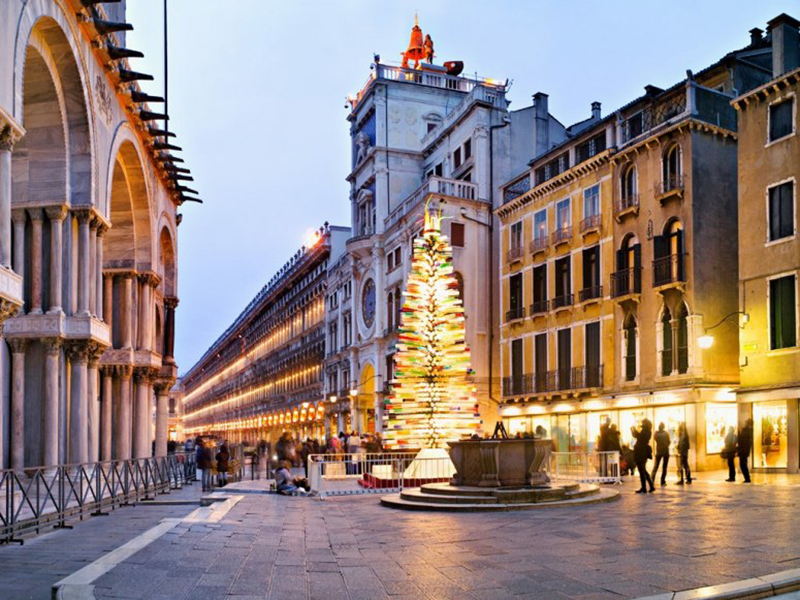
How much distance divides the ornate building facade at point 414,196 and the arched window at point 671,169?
13276 mm

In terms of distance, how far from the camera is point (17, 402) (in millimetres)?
20734

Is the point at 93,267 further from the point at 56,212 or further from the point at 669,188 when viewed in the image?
the point at 669,188

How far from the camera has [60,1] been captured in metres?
19.8

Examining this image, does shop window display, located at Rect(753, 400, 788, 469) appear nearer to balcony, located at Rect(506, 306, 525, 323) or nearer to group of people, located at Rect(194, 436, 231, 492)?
balcony, located at Rect(506, 306, 525, 323)

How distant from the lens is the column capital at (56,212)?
21.4 meters

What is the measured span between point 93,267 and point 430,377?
31.8ft

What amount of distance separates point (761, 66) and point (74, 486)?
26.5 m

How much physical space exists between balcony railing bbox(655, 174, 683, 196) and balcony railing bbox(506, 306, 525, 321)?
1061cm

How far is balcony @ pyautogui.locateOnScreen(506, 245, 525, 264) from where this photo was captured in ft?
133

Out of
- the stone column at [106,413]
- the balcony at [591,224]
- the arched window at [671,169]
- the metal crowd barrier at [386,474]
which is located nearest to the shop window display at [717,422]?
the arched window at [671,169]

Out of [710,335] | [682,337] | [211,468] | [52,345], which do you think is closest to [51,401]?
[52,345]

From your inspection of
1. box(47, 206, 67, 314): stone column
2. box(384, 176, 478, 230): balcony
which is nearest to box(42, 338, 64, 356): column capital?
box(47, 206, 67, 314): stone column

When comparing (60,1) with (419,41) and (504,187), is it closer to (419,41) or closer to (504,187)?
(504,187)

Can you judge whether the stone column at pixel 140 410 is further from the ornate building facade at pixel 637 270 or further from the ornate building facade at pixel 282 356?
the ornate building facade at pixel 282 356
